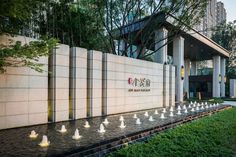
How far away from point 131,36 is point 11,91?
14509mm

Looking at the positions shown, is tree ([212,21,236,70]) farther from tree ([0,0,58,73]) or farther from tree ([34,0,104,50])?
tree ([0,0,58,73])

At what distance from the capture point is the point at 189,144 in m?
8.31

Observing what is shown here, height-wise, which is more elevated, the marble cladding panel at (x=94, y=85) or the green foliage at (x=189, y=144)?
the marble cladding panel at (x=94, y=85)

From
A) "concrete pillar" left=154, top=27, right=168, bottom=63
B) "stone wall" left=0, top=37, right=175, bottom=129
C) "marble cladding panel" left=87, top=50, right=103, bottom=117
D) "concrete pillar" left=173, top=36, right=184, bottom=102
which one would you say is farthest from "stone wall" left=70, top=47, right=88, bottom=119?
"concrete pillar" left=173, top=36, right=184, bottom=102

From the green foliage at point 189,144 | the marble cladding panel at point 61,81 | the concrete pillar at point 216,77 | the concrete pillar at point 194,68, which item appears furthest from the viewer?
the concrete pillar at point 194,68

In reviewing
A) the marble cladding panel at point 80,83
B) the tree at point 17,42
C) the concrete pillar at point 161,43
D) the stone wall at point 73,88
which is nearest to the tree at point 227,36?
the concrete pillar at point 161,43

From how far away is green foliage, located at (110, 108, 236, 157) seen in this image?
7048mm

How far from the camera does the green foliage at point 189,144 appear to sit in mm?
7048

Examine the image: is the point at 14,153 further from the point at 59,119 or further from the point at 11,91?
the point at 59,119

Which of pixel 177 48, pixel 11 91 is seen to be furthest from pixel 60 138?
pixel 177 48

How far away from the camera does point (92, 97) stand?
12977 millimetres

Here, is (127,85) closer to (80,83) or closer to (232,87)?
(80,83)

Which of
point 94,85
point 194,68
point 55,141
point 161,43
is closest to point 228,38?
point 194,68

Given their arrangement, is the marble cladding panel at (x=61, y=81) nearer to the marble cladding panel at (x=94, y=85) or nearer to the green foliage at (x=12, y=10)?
the marble cladding panel at (x=94, y=85)
